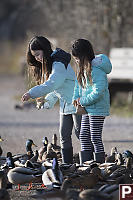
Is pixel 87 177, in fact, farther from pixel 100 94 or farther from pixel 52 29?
pixel 52 29

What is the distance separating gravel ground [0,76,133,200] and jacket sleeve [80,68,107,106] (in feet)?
4.13

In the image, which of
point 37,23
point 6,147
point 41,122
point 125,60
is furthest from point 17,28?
point 6,147

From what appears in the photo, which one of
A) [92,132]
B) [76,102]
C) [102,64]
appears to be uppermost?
[102,64]

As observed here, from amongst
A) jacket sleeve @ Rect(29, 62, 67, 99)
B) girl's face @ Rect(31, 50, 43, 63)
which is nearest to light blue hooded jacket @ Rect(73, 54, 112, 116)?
jacket sleeve @ Rect(29, 62, 67, 99)

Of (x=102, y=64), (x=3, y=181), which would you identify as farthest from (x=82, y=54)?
(x=3, y=181)

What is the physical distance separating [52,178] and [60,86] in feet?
5.05

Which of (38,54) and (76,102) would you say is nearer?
(76,102)

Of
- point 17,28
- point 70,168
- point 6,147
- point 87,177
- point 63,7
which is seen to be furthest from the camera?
point 17,28

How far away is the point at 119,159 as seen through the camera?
672cm

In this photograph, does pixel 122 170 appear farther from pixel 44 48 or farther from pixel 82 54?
pixel 44 48

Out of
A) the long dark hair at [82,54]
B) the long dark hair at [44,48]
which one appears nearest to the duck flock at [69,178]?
the long dark hair at [82,54]

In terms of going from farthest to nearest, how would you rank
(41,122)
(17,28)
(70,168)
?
(17,28) → (41,122) → (70,168)

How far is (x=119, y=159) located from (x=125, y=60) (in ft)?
32.5

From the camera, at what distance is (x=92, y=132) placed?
22.0 feet
